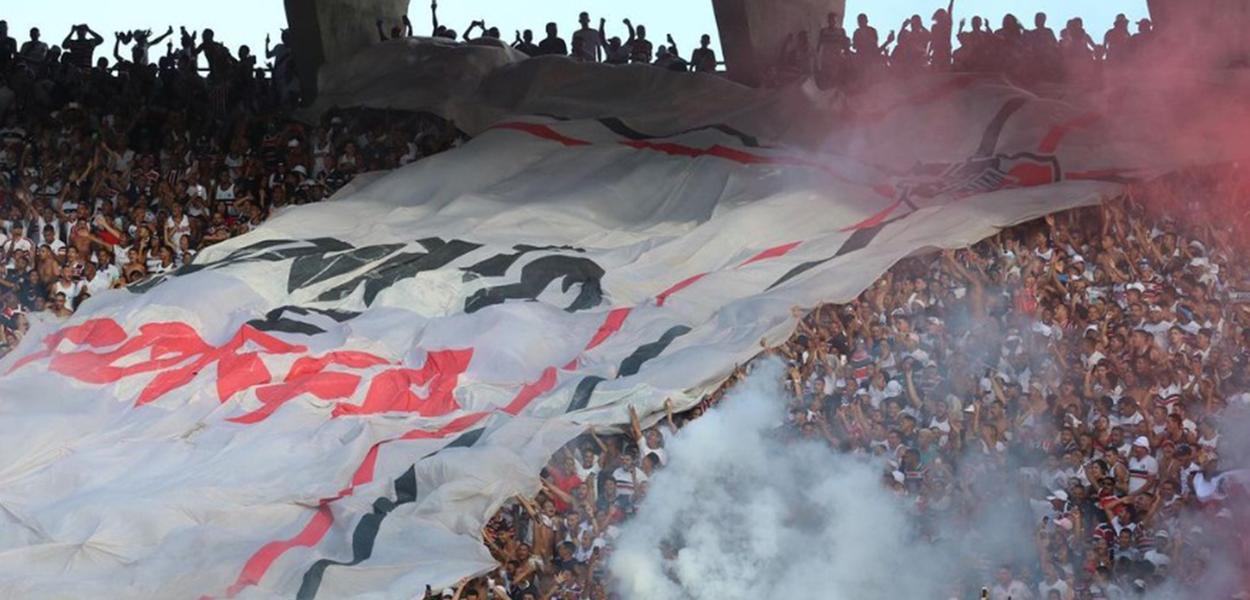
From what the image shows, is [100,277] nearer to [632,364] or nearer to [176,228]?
[176,228]

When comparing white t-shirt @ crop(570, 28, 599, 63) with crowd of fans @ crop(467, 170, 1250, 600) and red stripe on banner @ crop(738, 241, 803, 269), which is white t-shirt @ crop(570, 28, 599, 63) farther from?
crowd of fans @ crop(467, 170, 1250, 600)

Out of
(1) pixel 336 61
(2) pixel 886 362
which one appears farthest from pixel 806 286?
(1) pixel 336 61

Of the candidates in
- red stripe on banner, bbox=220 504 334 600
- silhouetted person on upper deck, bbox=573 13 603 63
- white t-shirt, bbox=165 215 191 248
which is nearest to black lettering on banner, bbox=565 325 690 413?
red stripe on banner, bbox=220 504 334 600

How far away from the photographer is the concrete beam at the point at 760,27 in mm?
21688

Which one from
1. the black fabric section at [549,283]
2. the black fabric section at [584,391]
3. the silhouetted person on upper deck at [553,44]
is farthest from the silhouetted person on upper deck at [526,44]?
the black fabric section at [584,391]

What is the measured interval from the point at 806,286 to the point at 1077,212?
2198mm

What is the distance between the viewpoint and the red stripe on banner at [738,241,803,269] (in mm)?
17672

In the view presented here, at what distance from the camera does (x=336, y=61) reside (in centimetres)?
2312

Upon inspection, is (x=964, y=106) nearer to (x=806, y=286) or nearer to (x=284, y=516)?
(x=806, y=286)

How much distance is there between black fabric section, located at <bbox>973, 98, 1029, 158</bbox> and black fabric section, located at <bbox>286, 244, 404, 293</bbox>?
507 centimetres

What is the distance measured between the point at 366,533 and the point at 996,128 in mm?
6999

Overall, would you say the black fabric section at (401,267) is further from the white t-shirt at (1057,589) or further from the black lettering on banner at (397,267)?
the white t-shirt at (1057,589)

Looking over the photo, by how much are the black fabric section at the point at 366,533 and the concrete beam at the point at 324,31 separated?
944 cm

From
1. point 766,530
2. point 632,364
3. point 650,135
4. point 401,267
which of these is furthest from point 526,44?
point 766,530
